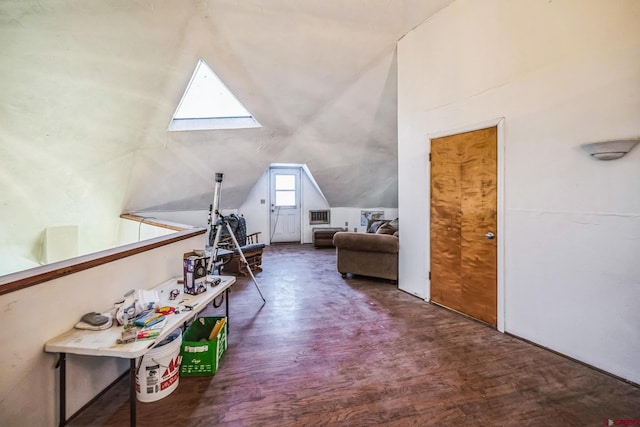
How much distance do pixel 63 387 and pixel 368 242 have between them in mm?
3165

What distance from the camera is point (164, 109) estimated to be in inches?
146

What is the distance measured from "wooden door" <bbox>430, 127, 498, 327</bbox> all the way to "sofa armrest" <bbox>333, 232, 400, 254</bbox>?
0.63m

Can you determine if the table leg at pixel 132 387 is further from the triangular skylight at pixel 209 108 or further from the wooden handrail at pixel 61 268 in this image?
the triangular skylight at pixel 209 108

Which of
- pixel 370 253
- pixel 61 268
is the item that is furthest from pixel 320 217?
pixel 61 268

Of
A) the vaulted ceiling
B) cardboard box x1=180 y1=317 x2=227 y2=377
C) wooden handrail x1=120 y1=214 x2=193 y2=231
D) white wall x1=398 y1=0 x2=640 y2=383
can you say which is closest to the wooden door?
white wall x1=398 y1=0 x2=640 y2=383

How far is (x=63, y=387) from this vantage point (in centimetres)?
135

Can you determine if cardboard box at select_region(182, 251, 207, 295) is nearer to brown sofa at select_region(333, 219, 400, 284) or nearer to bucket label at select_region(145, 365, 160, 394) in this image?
bucket label at select_region(145, 365, 160, 394)

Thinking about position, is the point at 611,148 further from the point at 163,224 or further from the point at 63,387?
the point at 163,224

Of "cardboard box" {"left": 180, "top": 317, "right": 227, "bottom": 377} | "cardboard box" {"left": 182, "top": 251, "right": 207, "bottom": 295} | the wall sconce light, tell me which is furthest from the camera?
"cardboard box" {"left": 182, "top": 251, "right": 207, "bottom": 295}

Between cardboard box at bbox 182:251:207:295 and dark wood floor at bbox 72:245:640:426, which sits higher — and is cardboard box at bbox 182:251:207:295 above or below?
above

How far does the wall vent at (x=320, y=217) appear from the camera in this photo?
284 inches

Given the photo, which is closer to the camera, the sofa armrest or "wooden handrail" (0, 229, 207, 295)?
"wooden handrail" (0, 229, 207, 295)

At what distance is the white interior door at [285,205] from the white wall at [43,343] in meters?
5.29

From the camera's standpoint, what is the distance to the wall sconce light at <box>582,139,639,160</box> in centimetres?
171
